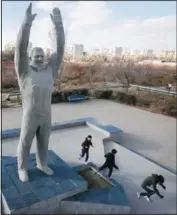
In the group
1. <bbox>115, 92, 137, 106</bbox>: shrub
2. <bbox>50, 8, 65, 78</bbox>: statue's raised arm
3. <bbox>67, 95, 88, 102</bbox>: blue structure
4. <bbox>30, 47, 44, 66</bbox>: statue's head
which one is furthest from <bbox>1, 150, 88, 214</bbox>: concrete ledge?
<bbox>115, 92, 137, 106</bbox>: shrub

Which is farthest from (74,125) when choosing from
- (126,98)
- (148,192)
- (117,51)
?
(117,51)

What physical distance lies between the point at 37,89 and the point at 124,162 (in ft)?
7.46

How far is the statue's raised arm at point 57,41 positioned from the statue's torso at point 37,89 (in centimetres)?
11

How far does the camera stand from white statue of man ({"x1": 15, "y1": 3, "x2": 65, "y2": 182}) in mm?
2893

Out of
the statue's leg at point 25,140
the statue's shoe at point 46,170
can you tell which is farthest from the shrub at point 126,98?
the statue's leg at point 25,140

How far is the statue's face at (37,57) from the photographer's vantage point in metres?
3.06

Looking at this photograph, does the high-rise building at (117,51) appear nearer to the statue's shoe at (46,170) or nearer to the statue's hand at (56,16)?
the statue's hand at (56,16)

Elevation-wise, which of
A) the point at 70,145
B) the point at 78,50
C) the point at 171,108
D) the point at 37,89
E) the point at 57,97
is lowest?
the point at 70,145

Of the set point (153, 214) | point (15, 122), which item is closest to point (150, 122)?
point (15, 122)

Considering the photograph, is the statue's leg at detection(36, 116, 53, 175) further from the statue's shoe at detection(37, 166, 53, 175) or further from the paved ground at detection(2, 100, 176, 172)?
the paved ground at detection(2, 100, 176, 172)

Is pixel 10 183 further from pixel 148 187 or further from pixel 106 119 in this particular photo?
pixel 106 119

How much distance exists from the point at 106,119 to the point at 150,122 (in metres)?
1.26

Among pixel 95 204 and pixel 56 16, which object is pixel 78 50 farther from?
pixel 95 204

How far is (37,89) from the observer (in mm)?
3057
